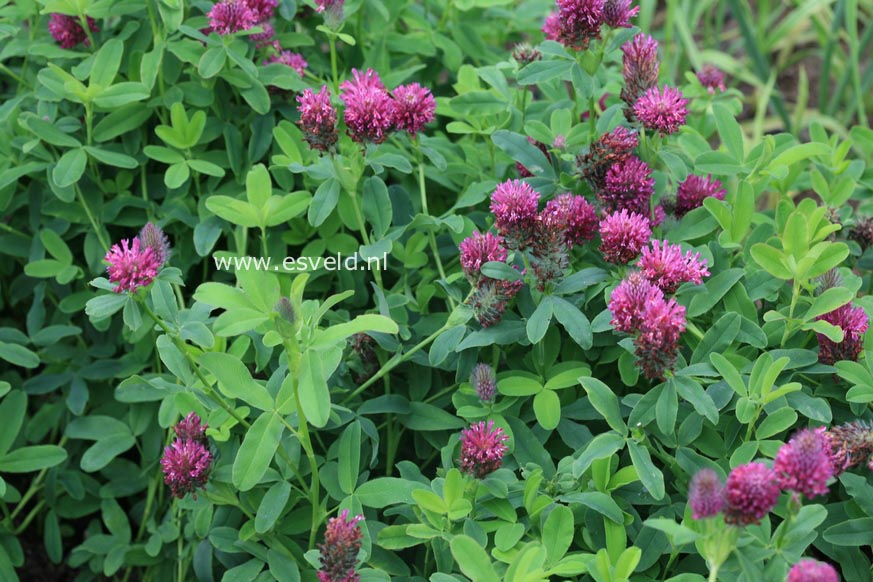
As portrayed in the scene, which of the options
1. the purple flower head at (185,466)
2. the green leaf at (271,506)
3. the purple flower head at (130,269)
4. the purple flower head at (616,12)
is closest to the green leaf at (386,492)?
the green leaf at (271,506)

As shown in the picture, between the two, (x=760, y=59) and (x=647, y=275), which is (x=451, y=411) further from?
(x=760, y=59)

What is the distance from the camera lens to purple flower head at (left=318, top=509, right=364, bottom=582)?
1230 mm

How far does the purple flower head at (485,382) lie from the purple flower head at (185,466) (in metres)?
0.41

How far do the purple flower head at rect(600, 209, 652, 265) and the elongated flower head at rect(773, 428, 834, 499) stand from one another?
434mm

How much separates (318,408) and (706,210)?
77 cm

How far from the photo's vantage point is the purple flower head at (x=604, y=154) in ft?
5.12

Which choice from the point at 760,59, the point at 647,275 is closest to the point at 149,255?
the point at 647,275

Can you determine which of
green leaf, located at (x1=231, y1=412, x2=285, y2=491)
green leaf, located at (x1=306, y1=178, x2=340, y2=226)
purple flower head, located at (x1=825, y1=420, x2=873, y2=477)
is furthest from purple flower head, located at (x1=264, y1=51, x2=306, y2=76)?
purple flower head, located at (x1=825, y1=420, x2=873, y2=477)

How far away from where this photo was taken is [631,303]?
1.29 metres

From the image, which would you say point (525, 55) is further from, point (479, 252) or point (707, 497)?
point (707, 497)

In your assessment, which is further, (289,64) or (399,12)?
(399,12)

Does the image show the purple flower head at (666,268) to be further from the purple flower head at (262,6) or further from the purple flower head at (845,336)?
the purple flower head at (262,6)

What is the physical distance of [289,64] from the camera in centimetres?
192

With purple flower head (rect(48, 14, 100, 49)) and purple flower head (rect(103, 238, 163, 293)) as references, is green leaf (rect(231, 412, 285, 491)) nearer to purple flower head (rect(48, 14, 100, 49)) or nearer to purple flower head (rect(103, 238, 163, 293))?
purple flower head (rect(103, 238, 163, 293))
